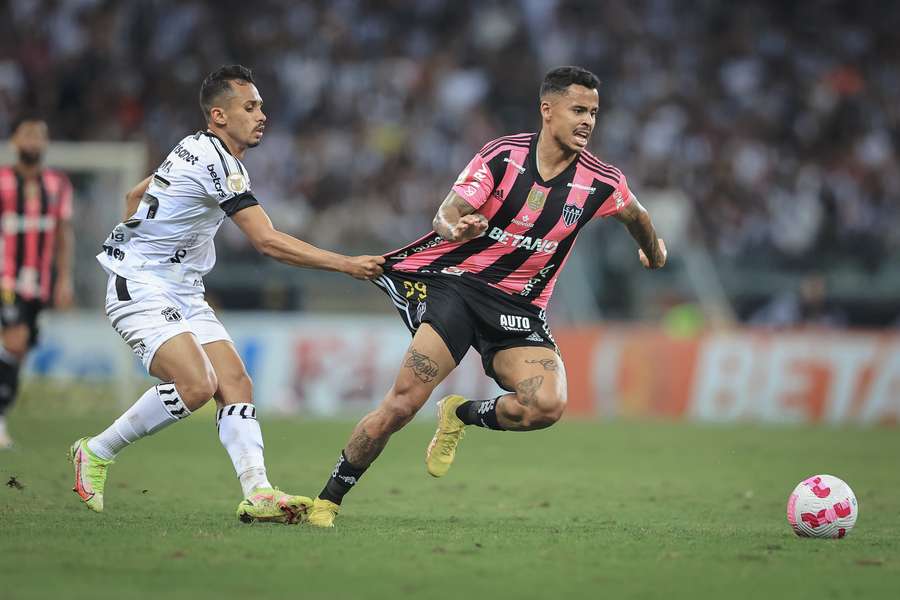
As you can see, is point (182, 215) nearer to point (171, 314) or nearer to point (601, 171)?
point (171, 314)

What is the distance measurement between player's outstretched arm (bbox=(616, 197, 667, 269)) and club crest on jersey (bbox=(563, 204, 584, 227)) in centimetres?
39

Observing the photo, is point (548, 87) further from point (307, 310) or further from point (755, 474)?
point (307, 310)

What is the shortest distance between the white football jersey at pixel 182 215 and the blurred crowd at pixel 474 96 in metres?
10.6

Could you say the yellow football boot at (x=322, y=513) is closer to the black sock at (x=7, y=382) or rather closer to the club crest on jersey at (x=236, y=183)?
the club crest on jersey at (x=236, y=183)

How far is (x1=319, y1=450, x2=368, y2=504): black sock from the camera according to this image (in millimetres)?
7652

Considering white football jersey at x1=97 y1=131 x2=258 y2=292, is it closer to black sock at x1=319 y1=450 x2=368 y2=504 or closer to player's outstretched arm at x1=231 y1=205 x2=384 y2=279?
player's outstretched arm at x1=231 y1=205 x2=384 y2=279

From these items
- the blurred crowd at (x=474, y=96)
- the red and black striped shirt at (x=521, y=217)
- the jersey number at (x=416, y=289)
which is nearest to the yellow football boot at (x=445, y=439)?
the jersey number at (x=416, y=289)

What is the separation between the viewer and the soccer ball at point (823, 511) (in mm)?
7391

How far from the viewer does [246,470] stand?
7.55 meters

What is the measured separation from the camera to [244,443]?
7.64 meters

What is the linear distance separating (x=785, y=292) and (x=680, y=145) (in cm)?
373

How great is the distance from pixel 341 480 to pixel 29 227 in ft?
20.7

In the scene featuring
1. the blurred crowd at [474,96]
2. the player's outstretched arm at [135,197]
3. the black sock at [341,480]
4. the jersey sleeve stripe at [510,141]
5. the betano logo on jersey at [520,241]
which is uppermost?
the blurred crowd at [474,96]

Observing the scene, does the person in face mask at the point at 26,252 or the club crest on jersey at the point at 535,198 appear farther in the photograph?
the person in face mask at the point at 26,252
